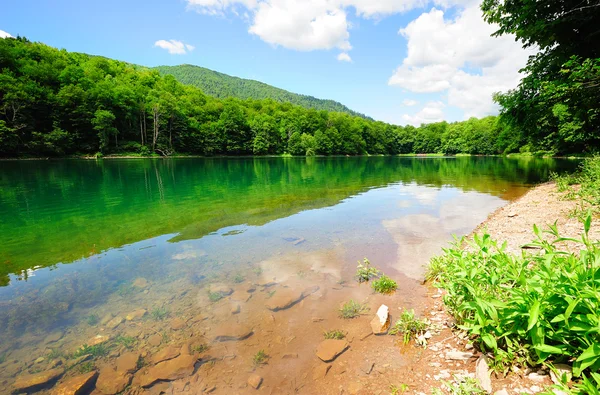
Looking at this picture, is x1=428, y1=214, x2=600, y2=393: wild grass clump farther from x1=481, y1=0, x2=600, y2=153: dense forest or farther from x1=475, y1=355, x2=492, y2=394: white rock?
x1=481, y1=0, x2=600, y2=153: dense forest

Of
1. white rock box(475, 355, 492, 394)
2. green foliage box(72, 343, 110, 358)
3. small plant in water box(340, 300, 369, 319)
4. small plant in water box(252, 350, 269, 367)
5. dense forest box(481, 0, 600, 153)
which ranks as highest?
dense forest box(481, 0, 600, 153)

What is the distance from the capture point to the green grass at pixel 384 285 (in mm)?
6684

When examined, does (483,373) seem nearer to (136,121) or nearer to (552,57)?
(552,57)

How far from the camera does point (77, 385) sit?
4234mm

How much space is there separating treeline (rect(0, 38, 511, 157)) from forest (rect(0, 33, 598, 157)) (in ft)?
0.72

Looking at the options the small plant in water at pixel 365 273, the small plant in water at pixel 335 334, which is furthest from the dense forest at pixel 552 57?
the small plant in water at pixel 335 334

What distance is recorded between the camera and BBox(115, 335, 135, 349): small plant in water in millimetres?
5098

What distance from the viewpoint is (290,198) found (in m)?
19.6

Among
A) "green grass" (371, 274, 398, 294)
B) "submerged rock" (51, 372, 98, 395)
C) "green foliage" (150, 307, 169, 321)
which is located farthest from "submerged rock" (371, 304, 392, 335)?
"submerged rock" (51, 372, 98, 395)

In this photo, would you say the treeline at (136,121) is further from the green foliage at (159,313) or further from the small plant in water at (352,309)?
the green foliage at (159,313)

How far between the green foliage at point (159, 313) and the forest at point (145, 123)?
2620 cm

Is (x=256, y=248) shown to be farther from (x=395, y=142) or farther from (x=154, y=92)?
(x=395, y=142)

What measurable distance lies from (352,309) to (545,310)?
11.4 ft

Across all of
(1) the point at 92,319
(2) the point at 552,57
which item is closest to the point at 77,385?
(1) the point at 92,319
